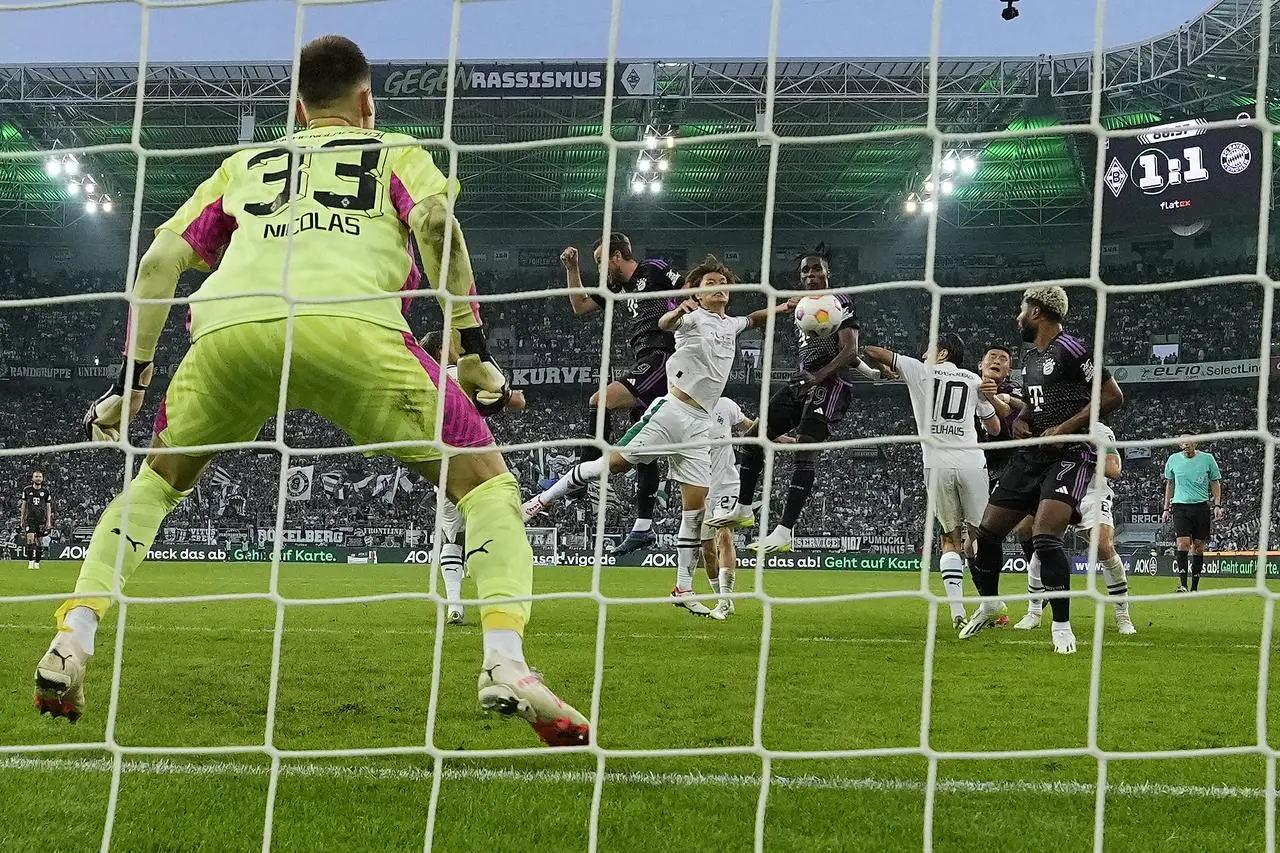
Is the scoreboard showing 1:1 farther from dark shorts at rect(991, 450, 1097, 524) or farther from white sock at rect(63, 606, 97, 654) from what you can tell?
white sock at rect(63, 606, 97, 654)

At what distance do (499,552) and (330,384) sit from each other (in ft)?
2.13

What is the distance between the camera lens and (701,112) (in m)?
23.8

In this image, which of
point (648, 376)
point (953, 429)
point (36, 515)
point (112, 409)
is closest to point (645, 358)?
point (648, 376)

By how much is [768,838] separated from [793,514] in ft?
15.4

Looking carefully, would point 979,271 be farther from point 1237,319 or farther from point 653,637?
point 653,637

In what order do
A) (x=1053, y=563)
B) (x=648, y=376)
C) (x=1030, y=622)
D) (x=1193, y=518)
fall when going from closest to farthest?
1. (x=1053, y=563)
2. (x=1030, y=622)
3. (x=648, y=376)
4. (x=1193, y=518)

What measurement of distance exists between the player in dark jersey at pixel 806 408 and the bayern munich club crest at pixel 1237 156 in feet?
65.0

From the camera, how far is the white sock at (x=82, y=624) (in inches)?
119

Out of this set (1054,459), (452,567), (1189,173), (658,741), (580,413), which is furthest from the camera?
(580,413)

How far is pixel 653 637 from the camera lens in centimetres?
620

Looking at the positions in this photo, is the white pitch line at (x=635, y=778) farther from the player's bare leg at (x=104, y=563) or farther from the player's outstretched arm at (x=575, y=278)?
the player's outstretched arm at (x=575, y=278)

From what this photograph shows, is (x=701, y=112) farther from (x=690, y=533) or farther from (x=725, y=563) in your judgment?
(x=690, y=533)

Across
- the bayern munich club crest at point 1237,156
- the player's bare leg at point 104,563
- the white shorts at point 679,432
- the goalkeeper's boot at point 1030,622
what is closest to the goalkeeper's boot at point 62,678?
the player's bare leg at point 104,563

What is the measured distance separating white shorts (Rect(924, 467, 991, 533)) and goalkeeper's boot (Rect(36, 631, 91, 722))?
5.14m
